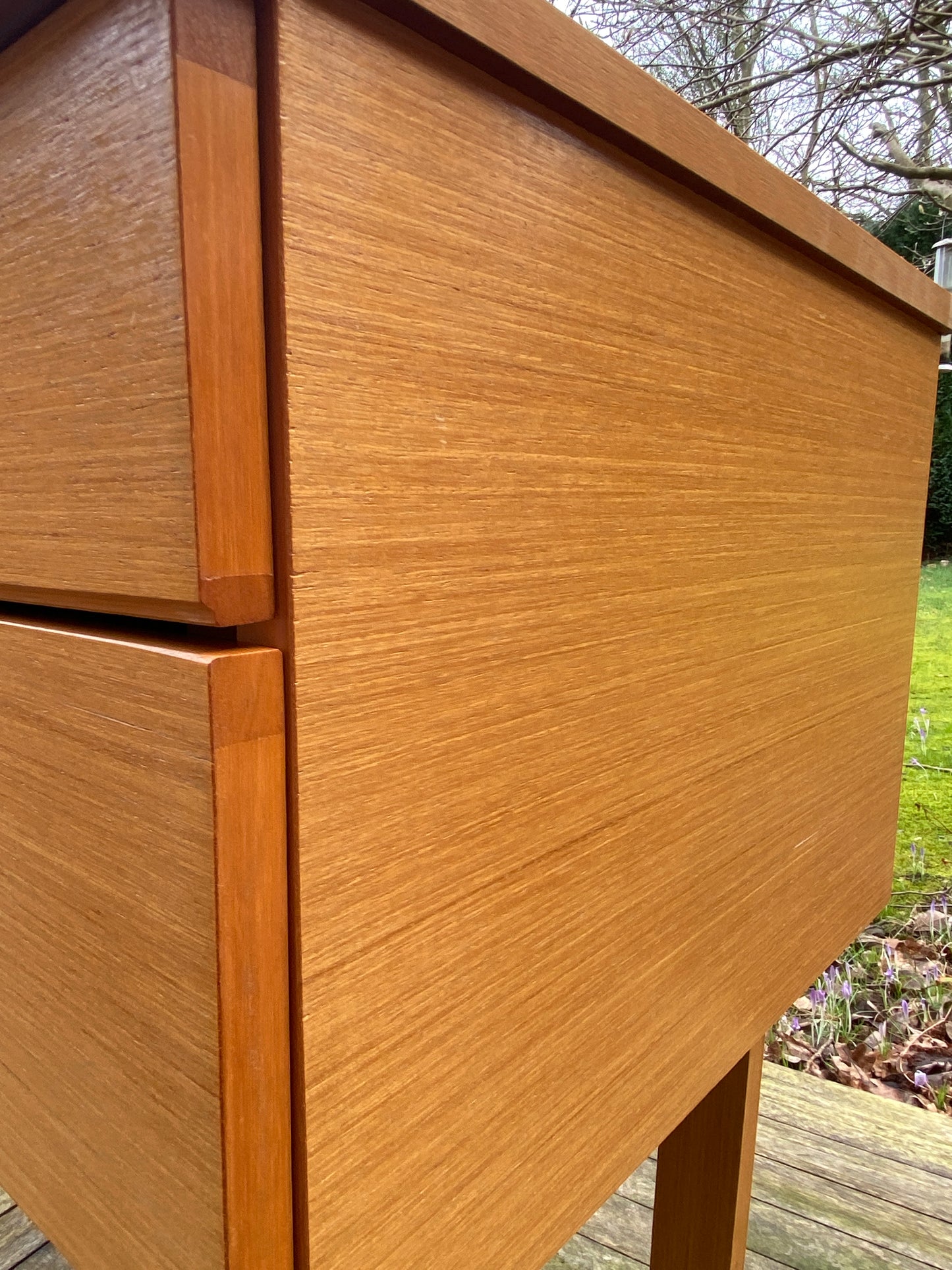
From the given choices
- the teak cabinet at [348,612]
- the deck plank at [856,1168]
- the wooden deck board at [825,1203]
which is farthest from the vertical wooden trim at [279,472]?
the deck plank at [856,1168]

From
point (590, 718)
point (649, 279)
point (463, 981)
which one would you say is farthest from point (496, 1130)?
point (649, 279)

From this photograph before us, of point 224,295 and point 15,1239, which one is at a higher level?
point 224,295

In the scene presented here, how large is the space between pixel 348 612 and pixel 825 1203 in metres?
1.31

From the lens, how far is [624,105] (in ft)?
1.26

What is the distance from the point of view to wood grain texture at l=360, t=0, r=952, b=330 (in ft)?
1.03

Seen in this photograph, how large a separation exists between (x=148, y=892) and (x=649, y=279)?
0.34 metres

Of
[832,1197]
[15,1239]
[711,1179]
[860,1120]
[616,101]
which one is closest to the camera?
[616,101]

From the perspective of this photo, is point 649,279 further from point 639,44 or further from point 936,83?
point 639,44

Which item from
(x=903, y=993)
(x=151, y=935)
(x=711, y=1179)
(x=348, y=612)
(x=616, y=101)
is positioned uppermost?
(x=616, y=101)

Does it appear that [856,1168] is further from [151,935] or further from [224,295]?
[224,295]

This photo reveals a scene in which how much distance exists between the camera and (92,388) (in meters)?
0.30

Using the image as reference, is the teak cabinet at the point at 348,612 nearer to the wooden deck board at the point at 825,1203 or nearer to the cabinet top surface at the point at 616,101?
the cabinet top surface at the point at 616,101

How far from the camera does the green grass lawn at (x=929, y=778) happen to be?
2508 mm

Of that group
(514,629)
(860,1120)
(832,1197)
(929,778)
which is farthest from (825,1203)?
(929,778)
